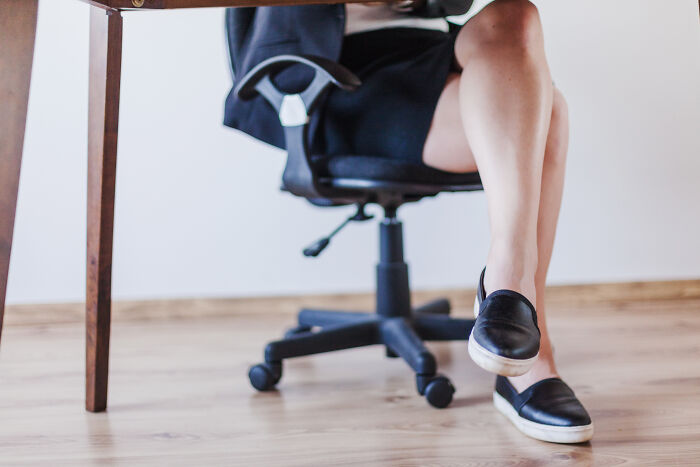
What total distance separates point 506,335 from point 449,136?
0.44 metres

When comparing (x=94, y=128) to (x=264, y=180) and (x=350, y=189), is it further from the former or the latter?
(x=264, y=180)

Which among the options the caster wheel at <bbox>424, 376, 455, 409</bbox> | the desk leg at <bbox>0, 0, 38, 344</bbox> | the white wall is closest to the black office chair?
the caster wheel at <bbox>424, 376, 455, 409</bbox>

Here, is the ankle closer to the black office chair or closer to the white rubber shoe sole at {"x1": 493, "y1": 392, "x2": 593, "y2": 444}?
Result: the white rubber shoe sole at {"x1": 493, "y1": 392, "x2": 593, "y2": 444}

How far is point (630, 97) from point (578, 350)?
950mm

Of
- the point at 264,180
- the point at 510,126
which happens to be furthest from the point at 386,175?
the point at 264,180

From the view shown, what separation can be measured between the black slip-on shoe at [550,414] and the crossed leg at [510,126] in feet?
0.08

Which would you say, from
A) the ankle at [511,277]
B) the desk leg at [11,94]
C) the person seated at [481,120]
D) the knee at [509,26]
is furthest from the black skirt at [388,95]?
the desk leg at [11,94]

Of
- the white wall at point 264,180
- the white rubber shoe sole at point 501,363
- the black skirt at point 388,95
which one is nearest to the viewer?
the white rubber shoe sole at point 501,363

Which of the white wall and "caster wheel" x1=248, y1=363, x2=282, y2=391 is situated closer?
"caster wheel" x1=248, y1=363, x2=282, y2=391

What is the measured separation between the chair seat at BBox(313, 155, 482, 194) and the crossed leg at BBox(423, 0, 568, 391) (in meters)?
0.19

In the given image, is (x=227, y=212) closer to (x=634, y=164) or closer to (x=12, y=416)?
(x=12, y=416)

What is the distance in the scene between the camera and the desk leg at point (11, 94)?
930 mm

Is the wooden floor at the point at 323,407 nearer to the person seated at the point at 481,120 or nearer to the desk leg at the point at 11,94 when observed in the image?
the person seated at the point at 481,120

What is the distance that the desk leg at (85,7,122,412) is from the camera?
1.13 m
